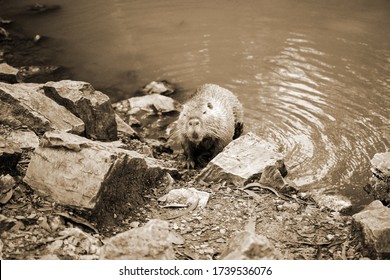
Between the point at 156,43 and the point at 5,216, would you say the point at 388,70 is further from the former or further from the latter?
the point at 5,216

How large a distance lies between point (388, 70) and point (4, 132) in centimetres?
672

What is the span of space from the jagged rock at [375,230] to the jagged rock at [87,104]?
3.37 meters

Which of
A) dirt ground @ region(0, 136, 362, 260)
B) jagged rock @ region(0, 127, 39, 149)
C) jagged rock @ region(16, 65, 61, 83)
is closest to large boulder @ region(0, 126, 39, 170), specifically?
jagged rock @ region(0, 127, 39, 149)

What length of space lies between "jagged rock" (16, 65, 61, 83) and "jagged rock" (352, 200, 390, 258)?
20.2 ft

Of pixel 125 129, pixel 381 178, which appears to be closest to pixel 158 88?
pixel 125 129

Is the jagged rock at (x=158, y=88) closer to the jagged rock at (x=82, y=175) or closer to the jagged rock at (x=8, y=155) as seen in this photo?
the jagged rock at (x=82, y=175)

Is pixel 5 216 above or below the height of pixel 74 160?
below

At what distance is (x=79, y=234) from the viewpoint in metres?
3.21

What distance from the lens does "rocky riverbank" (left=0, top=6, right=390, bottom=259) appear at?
311 cm

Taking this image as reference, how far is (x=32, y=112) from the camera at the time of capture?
4.66 metres

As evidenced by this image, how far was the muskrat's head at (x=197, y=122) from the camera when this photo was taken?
5266 millimetres

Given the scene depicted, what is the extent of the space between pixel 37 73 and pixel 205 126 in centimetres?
424

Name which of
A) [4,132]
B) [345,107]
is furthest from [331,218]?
[4,132]

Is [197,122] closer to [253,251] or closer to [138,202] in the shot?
[138,202]
